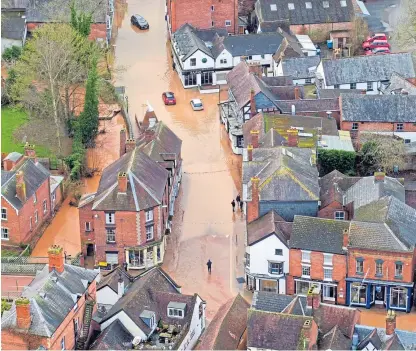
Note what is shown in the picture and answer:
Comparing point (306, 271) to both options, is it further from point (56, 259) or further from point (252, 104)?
point (252, 104)

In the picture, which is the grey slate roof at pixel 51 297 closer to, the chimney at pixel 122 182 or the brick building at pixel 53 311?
the brick building at pixel 53 311

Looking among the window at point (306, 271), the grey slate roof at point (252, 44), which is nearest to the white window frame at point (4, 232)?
the window at point (306, 271)

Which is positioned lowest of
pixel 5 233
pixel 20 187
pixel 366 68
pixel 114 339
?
pixel 114 339

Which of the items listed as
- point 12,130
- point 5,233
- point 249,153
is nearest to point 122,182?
point 5,233

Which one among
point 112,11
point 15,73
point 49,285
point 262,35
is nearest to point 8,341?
point 49,285

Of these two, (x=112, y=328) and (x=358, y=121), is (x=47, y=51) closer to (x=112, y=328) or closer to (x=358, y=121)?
(x=358, y=121)
